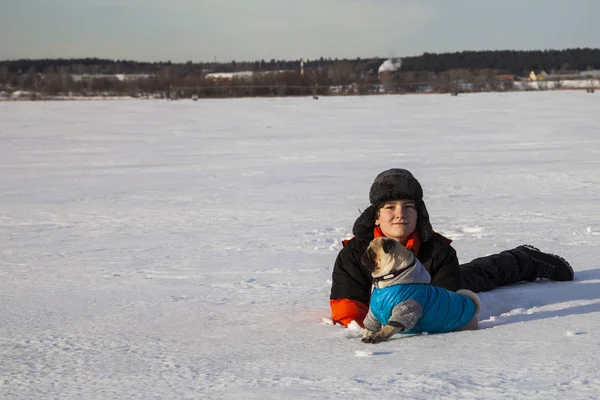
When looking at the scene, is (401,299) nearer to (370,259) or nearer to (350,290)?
(370,259)

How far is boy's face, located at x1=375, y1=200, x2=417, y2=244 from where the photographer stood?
3.61m

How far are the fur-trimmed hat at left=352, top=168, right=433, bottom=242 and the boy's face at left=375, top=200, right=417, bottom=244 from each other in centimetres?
2

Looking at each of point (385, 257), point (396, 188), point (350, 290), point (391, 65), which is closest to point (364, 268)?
point (350, 290)

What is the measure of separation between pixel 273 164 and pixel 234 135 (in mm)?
7146

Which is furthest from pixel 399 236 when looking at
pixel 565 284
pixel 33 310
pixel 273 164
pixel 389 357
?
pixel 273 164

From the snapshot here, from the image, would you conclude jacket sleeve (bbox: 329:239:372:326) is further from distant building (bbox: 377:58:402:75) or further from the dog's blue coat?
distant building (bbox: 377:58:402:75)

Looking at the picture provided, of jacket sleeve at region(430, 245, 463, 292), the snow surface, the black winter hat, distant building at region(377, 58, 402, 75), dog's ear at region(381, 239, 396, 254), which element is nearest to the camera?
the snow surface

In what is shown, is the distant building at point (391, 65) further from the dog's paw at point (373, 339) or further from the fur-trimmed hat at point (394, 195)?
the dog's paw at point (373, 339)

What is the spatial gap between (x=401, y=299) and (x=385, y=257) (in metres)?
0.18

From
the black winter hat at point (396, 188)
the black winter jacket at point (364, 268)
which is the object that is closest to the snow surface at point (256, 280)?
the black winter jacket at point (364, 268)

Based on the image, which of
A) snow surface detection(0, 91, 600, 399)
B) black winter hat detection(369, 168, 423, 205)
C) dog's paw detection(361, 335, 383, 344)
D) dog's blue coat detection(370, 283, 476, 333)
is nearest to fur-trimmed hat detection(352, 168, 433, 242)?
black winter hat detection(369, 168, 423, 205)

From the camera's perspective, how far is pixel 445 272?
3742mm

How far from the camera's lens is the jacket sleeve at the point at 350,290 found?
11.9ft

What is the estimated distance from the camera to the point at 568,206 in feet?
24.1
